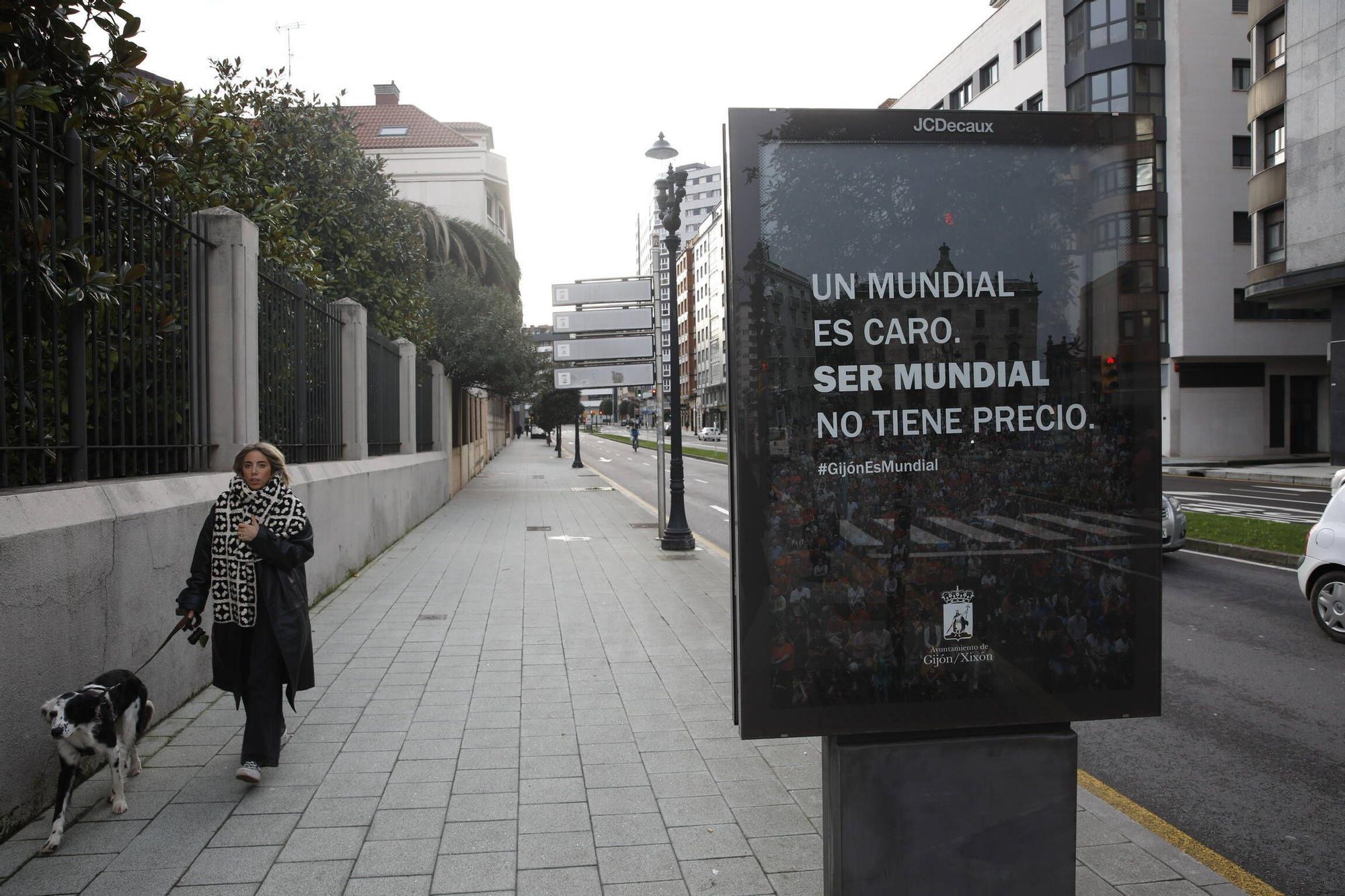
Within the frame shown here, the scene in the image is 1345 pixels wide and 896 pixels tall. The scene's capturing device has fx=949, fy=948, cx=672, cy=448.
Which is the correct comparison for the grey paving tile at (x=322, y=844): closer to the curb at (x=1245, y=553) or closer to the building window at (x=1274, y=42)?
the curb at (x=1245, y=553)

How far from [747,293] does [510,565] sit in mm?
9648

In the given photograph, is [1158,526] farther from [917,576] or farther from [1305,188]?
[1305,188]

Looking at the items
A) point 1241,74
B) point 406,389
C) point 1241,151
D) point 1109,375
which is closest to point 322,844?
point 1109,375

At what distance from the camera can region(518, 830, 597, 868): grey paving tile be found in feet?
11.8

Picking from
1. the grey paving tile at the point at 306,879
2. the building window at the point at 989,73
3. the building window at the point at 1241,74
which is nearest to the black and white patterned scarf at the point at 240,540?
the grey paving tile at the point at 306,879

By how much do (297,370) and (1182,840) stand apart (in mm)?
8052

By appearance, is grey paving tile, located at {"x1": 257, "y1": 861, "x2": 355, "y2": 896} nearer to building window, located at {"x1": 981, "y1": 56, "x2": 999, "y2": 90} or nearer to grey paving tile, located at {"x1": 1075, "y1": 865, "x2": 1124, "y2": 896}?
grey paving tile, located at {"x1": 1075, "y1": 865, "x2": 1124, "y2": 896}

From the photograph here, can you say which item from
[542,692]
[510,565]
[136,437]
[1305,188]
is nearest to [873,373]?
[542,692]

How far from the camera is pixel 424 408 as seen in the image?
20.6 m

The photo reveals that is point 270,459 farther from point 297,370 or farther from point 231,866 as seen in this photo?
point 297,370

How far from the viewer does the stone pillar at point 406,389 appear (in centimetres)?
1606

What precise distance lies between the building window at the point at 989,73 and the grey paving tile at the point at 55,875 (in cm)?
4674

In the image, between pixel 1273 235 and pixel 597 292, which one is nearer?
pixel 597 292

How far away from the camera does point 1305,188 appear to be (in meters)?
28.8
